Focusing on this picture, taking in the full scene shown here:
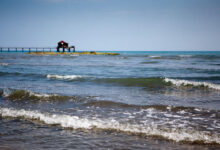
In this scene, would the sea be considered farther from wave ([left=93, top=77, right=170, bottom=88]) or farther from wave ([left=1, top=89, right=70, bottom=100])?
wave ([left=93, top=77, right=170, bottom=88])

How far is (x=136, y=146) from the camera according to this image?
380cm

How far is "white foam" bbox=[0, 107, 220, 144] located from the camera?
4.20 meters

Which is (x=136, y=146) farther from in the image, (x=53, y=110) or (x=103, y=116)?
(x=53, y=110)

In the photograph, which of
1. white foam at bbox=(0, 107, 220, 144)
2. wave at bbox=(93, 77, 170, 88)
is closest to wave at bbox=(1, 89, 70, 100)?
white foam at bbox=(0, 107, 220, 144)

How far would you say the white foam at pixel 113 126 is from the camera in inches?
165

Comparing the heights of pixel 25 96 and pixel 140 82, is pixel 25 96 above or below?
below

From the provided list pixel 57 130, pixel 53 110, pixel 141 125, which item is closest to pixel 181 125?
pixel 141 125

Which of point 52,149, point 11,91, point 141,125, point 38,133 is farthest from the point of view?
point 11,91

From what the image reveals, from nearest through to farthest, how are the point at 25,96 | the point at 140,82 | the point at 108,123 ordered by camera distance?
the point at 108,123
the point at 25,96
the point at 140,82

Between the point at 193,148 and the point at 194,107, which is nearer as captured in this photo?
the point at 193,148

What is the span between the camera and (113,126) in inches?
191

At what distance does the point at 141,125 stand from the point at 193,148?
1.44m

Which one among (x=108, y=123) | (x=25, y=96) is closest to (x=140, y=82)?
(x=25, y=96)

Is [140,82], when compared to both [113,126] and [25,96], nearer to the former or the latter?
[25,96]
